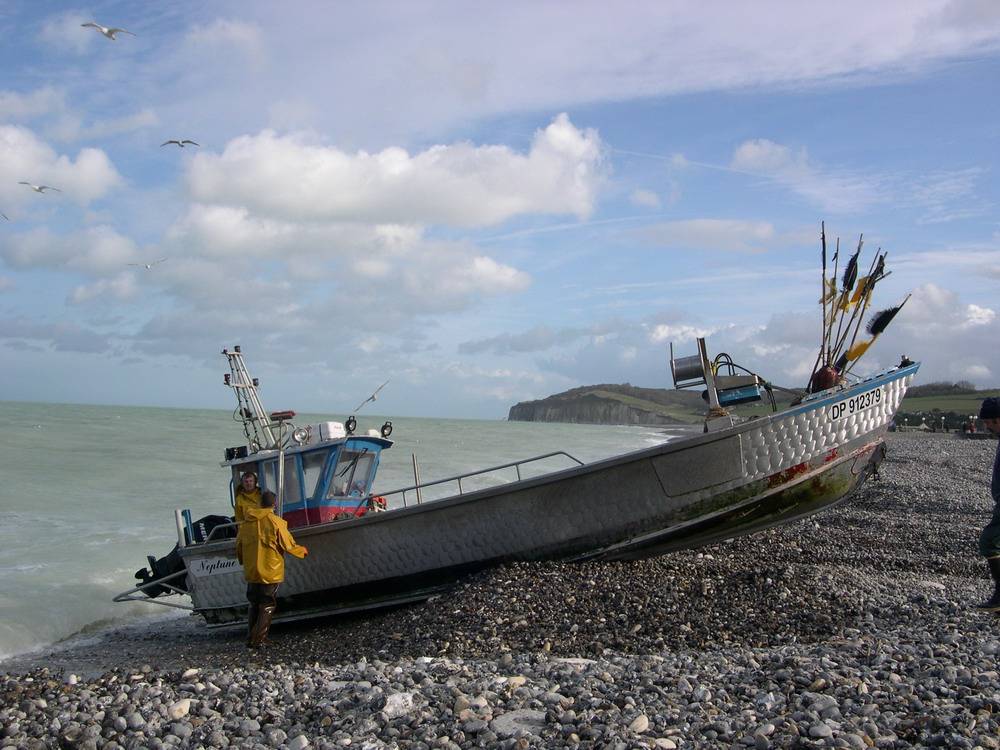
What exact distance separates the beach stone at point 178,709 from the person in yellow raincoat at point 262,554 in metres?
3.78

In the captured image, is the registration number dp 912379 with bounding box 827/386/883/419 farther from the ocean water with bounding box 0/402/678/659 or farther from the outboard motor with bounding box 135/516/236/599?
the ocean water with bounding box 0/402/678/659

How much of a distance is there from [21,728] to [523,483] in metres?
5.61

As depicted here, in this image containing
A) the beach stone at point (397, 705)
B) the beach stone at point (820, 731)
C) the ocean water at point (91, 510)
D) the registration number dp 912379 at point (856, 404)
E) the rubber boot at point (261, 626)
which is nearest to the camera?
the beach stone at point (820, 731)

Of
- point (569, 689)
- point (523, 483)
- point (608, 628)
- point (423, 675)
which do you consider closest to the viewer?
point (569, 689)

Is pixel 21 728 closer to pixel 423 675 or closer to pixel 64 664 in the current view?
pixel 423 675

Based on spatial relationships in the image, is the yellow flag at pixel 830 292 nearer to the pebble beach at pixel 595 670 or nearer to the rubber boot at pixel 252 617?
the pebble beach at pixel 595 670

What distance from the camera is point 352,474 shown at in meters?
11.8

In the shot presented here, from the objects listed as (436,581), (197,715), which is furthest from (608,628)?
A: (197,715)

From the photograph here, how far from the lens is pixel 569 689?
554 cm

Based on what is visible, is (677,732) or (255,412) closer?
(677,732)

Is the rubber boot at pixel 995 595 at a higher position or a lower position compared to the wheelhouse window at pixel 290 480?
lower

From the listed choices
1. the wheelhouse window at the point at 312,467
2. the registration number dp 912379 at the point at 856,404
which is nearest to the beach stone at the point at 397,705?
the wheelhouse window at the point at 312,467

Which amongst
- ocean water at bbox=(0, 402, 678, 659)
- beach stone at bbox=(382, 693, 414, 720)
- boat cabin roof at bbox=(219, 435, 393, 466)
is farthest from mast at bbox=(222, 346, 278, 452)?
beach stone at bbox=(382, 693, 414, 720)

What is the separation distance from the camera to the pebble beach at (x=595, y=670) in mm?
4789
